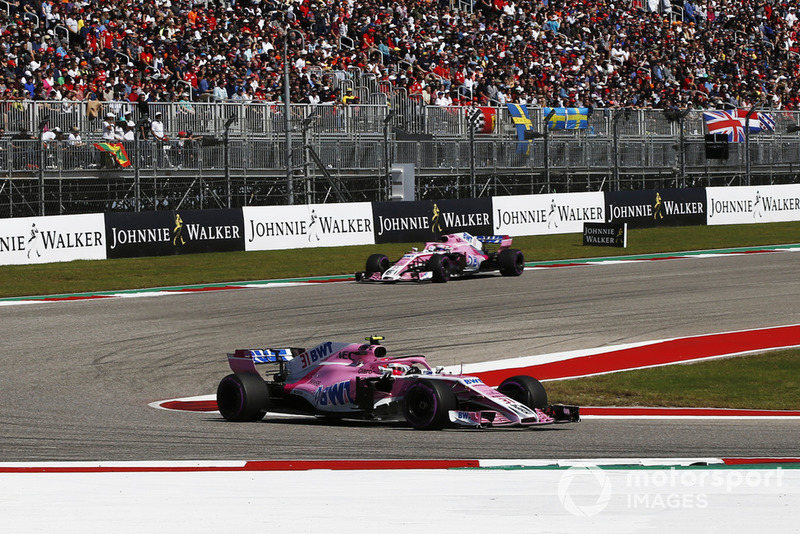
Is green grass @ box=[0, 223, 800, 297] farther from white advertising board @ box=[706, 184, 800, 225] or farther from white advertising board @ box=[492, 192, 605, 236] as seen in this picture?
white advertising board @ box=[706, 184, 800, 225]

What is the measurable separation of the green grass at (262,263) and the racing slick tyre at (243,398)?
12.4 meters

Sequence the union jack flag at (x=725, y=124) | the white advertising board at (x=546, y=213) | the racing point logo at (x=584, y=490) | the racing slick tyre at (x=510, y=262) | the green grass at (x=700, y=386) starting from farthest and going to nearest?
the union jack flag at (x=725, y=124) → the white advertising board at (x=546, y=213) → the racing slick tyre at (x=510, y=262) → the green grass at (x=700, y=386) → the racing point logo at (x=584, y=490)

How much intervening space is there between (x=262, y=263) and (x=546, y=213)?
30.8 ft

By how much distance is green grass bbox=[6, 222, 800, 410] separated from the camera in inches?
484

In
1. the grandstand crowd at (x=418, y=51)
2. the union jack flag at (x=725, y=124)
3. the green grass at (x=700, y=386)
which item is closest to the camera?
the green grass at (x=700, y=386)

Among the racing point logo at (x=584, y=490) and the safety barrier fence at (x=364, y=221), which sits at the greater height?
the safety barrier fence at (x=364, y=221)

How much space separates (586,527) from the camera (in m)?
5.93

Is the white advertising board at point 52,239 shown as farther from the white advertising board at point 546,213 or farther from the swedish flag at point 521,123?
the swedish flag at point 521,123

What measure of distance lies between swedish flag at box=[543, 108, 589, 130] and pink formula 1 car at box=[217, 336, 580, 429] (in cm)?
2572

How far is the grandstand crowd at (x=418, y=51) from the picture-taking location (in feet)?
103

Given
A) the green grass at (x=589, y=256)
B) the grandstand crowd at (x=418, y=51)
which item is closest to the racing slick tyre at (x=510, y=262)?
the green grass at (x=589, y=256)

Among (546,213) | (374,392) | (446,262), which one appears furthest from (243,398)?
(546,213)

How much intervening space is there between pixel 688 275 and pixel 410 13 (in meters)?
18.8

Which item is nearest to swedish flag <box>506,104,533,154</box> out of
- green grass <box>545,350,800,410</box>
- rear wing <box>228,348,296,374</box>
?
green grass <box>545,350,800,410</box>
